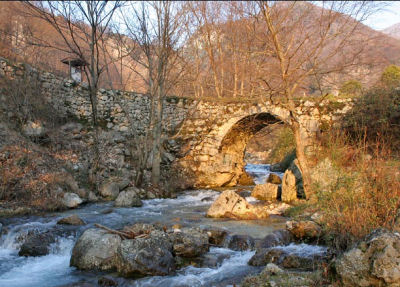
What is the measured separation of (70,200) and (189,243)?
432 centimetres

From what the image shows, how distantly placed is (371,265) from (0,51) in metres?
13.0

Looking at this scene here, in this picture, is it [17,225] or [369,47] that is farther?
[369,47]

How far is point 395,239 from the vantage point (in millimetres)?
2859

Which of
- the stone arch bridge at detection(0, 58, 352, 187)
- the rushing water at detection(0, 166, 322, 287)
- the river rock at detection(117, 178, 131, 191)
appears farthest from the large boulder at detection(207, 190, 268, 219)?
the stone arch bridge at detection(0, 58, 352, 187)

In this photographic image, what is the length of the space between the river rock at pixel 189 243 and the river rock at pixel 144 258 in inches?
12.3

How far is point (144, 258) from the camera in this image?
4.06 m

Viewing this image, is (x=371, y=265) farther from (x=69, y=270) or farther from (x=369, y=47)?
(x=369, y=47)

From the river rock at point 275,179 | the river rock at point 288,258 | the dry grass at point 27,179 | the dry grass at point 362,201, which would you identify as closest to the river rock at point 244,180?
the river rock at point 275,179

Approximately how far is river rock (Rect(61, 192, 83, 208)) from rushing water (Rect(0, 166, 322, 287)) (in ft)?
0.70

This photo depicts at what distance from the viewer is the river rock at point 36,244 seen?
4879 millimetres

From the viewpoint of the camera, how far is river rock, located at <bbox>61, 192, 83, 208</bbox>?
7.61 m

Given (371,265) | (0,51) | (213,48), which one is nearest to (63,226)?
(371,265)

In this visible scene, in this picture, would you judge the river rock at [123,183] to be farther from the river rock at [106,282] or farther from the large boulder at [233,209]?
the river rock at [106,282]

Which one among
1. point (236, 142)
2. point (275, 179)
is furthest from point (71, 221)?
point (275, 179)
